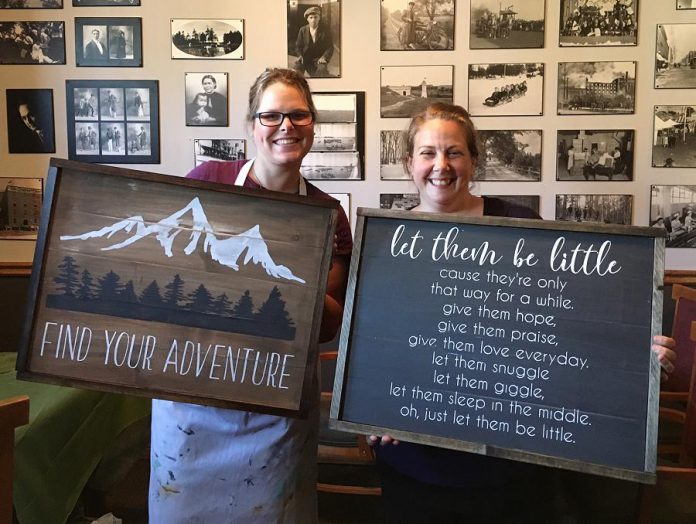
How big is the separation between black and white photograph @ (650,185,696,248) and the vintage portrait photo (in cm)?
150

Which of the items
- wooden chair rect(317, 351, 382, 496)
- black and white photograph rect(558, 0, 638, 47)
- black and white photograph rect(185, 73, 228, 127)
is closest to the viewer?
wooden chair rect(317, 351, 382, 496)

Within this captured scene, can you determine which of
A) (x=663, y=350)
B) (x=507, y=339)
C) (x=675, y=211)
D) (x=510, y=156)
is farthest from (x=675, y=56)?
(x=507, y=339)

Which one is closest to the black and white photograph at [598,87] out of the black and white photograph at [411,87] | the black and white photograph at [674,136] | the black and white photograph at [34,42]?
the black and white photograph at [674,136]

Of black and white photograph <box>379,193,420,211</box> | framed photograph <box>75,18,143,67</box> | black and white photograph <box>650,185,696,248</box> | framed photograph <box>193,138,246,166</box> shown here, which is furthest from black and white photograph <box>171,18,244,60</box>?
black and white photograph <box>650,185,696,248</box>

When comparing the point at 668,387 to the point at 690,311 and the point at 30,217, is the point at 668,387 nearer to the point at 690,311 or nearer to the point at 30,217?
the point at 690,311

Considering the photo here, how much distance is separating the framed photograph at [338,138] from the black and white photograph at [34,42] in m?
1.19

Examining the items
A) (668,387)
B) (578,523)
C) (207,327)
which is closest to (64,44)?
(207,327)

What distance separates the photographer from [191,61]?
2.35m

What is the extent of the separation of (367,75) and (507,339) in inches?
62.8

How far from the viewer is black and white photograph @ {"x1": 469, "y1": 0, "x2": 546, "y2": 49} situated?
226 cm

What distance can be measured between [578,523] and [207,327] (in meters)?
1.69

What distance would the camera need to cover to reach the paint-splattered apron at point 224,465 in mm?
1265

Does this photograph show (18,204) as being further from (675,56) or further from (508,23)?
(675,56)

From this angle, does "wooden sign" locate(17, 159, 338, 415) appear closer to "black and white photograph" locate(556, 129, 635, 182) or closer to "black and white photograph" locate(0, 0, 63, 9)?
"black and white photograph" locate(556, 129, 635, 182)
